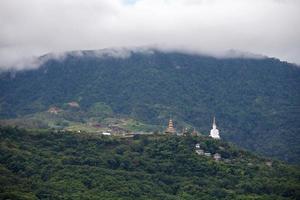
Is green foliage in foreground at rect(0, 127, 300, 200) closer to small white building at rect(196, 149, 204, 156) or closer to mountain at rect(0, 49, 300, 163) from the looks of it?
small white building at rect(196, 149, 204, 156)

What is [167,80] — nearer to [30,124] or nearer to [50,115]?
[50,115]

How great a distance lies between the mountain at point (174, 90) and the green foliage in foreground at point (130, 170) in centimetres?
4172

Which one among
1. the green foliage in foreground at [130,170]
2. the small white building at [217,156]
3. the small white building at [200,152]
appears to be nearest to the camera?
the green foliage in foreground at [130,170]

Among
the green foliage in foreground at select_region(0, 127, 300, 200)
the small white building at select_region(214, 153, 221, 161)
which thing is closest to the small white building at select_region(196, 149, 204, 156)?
the green foliage in foreground at select_region(0, 127, 300, 200)

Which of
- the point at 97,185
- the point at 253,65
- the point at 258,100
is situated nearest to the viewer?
the point at 97,185

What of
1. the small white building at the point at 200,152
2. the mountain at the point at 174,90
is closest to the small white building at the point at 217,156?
the small white building at the point at 200,152

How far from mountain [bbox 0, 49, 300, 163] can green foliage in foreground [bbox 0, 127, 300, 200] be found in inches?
1642

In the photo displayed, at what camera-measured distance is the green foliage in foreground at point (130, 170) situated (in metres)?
77.8

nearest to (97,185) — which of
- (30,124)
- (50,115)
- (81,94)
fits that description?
(30,124)

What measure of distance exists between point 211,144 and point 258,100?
2194 inches

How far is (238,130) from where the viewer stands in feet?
470

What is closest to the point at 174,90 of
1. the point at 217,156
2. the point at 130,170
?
the point at 217,156

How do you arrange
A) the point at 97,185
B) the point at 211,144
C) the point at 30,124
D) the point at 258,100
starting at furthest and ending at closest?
1. the point at 258,100
2. the point at 30,124
3. the point at 211,144
4. the point at 97,185

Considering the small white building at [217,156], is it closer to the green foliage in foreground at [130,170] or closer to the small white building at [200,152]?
the green foliage in foreground at [130,170]
